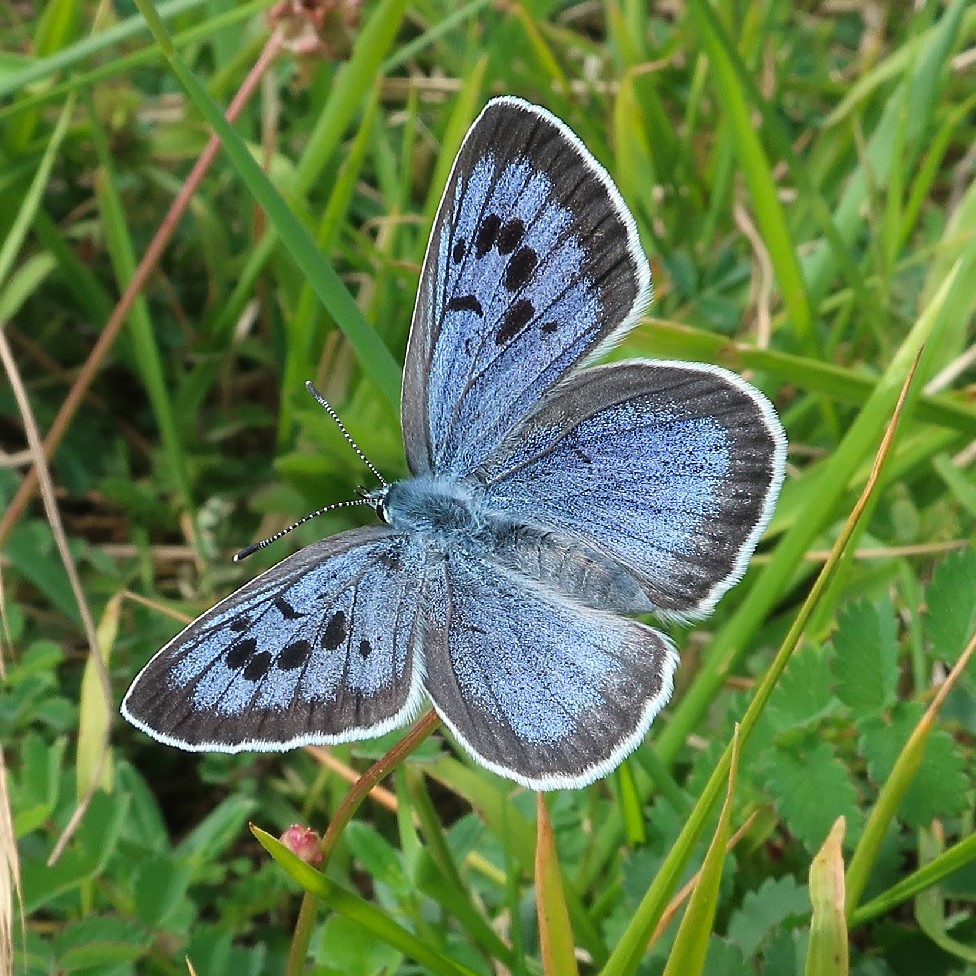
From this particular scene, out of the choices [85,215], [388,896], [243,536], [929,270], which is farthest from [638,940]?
[85,215]

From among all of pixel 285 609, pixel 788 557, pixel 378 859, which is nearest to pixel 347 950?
pixel 378 859

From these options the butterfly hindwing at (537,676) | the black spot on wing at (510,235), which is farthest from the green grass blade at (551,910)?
the black spot on wing at (510,235)

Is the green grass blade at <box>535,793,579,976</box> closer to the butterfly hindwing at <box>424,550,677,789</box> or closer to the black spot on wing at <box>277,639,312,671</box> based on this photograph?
the butterfly hindwing at <box>424,550,677,789</box>

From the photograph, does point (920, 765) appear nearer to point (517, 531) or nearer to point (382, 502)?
point (517, 531)

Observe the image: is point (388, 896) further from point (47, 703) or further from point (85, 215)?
point (85, 215)

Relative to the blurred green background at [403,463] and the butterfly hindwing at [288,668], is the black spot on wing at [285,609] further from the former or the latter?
the blurred green background at [403,463]

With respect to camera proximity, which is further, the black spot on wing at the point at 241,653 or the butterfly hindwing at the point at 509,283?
the butterfly hindwing at the point at 509,283
